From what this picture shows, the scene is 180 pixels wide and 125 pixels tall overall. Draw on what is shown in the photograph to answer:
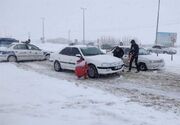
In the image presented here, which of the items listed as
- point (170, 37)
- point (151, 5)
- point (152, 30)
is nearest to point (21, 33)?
point (152, 30)

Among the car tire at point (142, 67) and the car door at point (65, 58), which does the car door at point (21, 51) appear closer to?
the car door at point (65, 58)

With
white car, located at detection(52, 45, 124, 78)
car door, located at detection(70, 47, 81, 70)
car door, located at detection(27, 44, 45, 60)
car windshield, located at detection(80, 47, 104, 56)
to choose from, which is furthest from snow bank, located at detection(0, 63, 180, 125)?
car door, located at detection(27, 44, 45, 60)

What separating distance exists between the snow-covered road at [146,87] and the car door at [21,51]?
5.82 meters

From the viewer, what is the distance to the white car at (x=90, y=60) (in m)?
13.7

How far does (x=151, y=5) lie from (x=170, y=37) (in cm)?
12683

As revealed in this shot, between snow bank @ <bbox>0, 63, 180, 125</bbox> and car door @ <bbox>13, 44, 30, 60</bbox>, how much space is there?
369 inches

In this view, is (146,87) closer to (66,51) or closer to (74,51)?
(74,51)

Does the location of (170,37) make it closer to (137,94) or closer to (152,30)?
(137,94)

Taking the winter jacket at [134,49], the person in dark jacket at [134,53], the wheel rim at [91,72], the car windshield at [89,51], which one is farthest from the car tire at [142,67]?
the wheel rim at [91,72]

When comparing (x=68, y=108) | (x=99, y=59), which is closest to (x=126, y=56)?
(x=99, y=59)

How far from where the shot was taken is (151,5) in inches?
7165

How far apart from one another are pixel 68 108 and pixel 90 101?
3.28 ft

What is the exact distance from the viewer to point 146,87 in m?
11.6

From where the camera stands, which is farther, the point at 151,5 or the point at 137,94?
the point at 151,5
